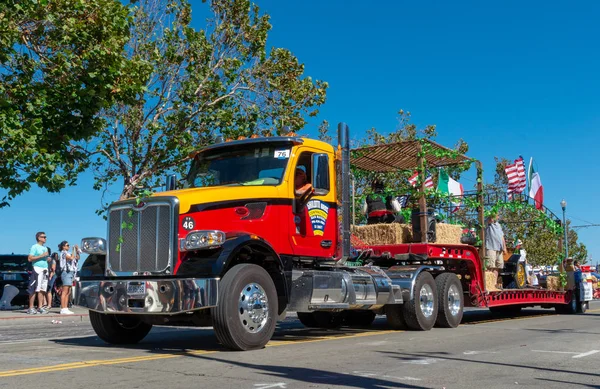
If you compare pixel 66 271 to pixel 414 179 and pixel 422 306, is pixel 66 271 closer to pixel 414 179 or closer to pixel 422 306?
pixel 414 179

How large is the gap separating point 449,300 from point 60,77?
9.64m

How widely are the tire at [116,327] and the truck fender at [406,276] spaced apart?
14.9 feet

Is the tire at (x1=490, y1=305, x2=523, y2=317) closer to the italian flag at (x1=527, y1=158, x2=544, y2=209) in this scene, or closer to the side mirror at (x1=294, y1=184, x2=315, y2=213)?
the italian flag at (x1=527, y1=158, x2=544, y2=209)

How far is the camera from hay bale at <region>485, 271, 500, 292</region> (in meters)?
14.7

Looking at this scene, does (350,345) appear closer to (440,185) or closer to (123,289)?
(123,289)

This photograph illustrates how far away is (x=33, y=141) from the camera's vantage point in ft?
45.7

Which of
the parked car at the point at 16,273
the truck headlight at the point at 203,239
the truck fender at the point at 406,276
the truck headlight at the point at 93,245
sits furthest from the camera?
the parked car at the point at 16,273

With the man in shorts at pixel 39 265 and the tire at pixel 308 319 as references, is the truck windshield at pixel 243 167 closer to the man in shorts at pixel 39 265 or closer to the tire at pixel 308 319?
the tire at pixel 308 319

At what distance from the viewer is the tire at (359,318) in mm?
13867

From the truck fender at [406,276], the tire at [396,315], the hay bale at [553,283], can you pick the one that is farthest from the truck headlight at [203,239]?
the hay bale at [553,283]

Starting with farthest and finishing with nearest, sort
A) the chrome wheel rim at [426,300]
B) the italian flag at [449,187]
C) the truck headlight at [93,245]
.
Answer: the italian flag at [449,187] < the chrome wheel rim at [426,300] < the truck headlight at [93,245]

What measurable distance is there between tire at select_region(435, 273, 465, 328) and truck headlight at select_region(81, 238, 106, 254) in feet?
21.2

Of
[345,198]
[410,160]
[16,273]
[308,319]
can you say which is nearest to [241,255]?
[345,198]

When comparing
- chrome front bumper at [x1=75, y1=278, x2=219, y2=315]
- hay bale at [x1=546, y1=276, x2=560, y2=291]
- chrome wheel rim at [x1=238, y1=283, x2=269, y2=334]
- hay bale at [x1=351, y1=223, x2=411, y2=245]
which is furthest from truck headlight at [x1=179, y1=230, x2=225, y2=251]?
hay bale at [x1=546, y1=276, x2=560, y2=291]
